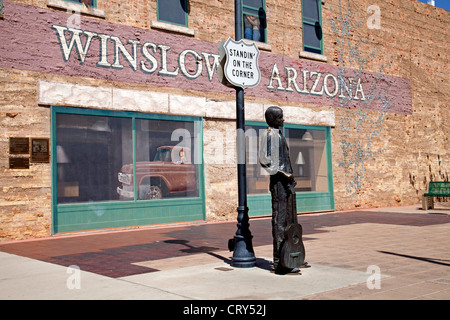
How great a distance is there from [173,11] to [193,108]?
273 centimetres

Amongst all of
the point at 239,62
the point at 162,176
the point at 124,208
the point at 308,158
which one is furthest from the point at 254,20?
the point at 239,62

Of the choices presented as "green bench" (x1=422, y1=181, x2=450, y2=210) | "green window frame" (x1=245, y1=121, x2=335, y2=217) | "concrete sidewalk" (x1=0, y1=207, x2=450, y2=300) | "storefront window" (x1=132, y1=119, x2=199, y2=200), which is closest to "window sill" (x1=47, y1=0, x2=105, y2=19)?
"storefront window" (x1=132, y1=119, x2=199, y2=200)

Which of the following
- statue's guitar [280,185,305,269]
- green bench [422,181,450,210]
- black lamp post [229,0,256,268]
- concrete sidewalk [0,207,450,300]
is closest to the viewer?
concrete sidewalk [0,207,450,300]

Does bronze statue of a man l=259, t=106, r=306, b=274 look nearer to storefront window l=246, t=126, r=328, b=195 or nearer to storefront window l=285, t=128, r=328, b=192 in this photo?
storefront window l=246, t=126, r=328, b=195

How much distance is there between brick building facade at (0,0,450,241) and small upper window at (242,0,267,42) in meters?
0.04

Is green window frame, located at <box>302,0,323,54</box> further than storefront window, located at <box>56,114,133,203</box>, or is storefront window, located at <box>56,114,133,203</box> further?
green window frame, located at <box>302,0,323,54</box>

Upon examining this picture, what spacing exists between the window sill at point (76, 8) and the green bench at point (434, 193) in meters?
11.8

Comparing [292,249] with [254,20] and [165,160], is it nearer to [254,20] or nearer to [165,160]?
[165,160]

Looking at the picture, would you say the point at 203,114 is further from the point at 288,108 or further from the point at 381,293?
the point at 381,293

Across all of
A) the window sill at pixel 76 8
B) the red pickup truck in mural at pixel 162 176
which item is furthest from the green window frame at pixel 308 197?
the window sill at pixel 76 8

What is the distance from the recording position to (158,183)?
1324cm

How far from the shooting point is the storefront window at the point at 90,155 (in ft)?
38.5

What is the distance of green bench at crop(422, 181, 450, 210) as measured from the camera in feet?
54.9

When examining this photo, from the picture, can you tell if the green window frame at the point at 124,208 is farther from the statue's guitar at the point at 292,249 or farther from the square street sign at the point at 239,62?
the statue's guitar at the point at 292,249
